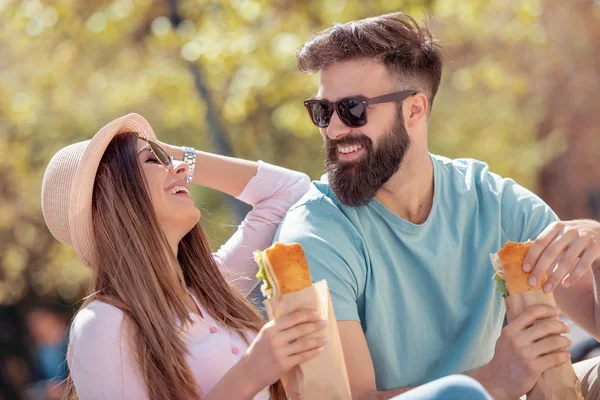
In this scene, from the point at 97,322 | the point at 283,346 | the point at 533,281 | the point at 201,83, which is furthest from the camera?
the point at 201,83

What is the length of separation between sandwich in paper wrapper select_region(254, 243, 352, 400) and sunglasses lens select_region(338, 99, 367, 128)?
884 mm

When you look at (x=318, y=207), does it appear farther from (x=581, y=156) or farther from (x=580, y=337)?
(x=581, y=156)

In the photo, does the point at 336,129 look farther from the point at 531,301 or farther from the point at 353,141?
the point at 531,301

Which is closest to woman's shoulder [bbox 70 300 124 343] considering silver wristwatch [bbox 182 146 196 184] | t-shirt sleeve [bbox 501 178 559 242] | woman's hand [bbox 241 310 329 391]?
woman's hand [bbox 241 310 329 391]

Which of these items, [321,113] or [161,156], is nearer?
[161,156]

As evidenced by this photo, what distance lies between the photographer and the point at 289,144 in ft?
36.8

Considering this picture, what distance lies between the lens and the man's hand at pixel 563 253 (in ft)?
7.63

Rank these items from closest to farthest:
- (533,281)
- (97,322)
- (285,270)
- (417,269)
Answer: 1. (285,270)
2. (533,281)
3. (97,322)
4. (417,269)

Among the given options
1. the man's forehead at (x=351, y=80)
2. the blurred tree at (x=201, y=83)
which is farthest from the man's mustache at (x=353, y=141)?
the blurred tree at (x=201, y=83)

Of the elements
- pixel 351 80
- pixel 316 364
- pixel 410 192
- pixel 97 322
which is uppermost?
pixel 351 80

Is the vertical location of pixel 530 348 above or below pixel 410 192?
below

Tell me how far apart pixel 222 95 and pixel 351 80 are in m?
4.75

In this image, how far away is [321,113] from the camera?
3.03 m

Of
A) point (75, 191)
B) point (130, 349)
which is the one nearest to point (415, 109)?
point (75, 191)
